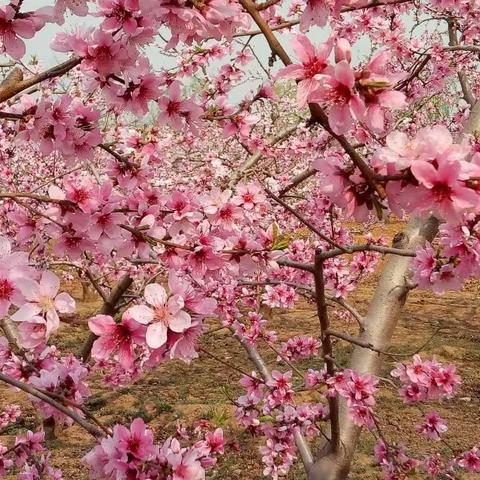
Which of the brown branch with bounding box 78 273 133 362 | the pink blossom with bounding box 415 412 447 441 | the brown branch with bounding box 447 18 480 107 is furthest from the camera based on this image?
the brown branch with bounding box 447 18 480 107

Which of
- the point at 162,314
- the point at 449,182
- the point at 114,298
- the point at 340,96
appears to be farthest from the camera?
the point at 114,298

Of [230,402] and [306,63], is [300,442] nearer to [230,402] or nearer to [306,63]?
[306,63]

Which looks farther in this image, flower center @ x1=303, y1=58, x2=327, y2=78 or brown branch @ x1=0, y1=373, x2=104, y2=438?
brown branch @ x1=0, y1=373, x2=104, y2=438

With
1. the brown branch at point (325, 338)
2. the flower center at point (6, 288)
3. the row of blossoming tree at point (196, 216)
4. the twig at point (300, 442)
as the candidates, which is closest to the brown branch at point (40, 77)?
the row of blossoming tree at point (196, 216)

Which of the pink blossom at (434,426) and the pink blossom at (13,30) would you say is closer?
the pink blossom at (13,30)

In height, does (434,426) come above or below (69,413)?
below

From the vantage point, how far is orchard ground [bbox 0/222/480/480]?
19.1 feet

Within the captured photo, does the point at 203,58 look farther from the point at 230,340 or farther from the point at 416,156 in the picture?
the point at 230,340

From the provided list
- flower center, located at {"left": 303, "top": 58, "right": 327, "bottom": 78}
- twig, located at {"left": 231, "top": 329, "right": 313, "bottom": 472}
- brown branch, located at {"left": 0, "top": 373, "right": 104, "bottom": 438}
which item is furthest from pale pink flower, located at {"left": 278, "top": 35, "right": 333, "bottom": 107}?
twig, located at {"left": 231, "top": 329, "right": 313, "bottom": 472}

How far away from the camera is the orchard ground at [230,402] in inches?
229

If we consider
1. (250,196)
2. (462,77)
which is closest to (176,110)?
(250,196)

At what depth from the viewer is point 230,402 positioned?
6.62 meters

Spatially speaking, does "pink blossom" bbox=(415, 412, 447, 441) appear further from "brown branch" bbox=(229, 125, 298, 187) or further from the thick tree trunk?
"brown branch" bbox=(229, 125, 298, 187)

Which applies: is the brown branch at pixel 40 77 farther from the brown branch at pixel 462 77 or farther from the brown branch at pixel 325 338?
the brown branch at pixel 462 77
